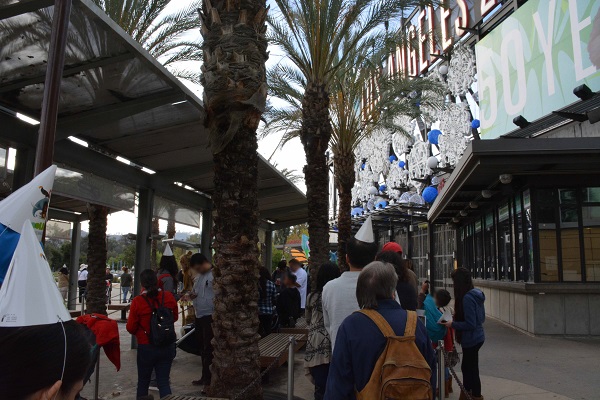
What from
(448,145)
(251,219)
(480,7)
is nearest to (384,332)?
(251,219)

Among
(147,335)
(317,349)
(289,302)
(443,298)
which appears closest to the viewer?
(317,349)

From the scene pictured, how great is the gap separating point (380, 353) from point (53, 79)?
3.88m

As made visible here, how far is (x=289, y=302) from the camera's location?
10.6 meters

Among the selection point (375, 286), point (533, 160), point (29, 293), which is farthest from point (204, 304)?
point (533, 160)

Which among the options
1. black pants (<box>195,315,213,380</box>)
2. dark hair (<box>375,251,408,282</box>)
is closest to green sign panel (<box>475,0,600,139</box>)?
dark hair (<box>375,251,408,282</box>)

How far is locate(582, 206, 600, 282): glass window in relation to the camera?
12188 mm

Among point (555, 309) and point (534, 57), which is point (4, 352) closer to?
point (555, 309)

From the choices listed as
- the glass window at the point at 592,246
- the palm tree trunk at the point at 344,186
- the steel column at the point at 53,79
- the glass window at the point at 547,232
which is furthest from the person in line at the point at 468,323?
the palm tree trunk at the point at 344,186

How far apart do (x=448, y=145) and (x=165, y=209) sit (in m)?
13.1

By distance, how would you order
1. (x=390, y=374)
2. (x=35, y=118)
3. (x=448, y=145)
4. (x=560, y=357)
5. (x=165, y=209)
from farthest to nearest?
(x=448, y=145) → (x=165, y=209) → (x=560, y=357) → (x=35, y=118) → (x=390, y=374)

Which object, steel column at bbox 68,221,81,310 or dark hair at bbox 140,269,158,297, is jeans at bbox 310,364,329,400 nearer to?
dark hair at bbox 140,269,158,297

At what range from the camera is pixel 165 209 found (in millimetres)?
11969

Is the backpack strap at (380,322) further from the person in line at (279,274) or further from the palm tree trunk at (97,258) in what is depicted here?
the person in line at (279,274)

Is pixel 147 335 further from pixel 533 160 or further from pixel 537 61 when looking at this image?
pixel 537 61
